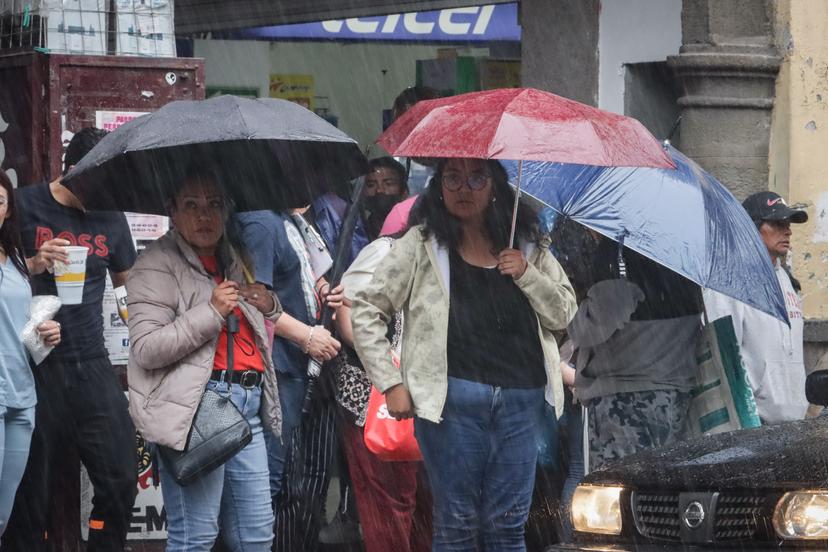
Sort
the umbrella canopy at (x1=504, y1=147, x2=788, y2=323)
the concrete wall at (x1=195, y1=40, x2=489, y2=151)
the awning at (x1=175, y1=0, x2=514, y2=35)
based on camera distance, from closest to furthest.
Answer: the umbrella canopy at (x1=504, y1=147, x2=788, y2=323), the awning at (x1=175, y1=0, x2=514, y2=35), the concrete wall at (x1=195, y1=40, x2=489, y2=151)

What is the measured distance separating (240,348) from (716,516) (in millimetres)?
1970

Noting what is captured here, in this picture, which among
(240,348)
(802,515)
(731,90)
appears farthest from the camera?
(731,90)

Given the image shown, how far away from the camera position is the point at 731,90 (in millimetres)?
9648

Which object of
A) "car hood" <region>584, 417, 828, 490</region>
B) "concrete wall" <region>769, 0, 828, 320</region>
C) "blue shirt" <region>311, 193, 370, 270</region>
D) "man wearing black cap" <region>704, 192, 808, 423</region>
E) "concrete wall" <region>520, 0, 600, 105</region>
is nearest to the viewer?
"car hood" <region>584, 417, 828, 490</region>

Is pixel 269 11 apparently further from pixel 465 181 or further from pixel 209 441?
pixel 209 441

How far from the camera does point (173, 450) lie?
5.61m

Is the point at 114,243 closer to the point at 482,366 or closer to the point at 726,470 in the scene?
the point at 482,366

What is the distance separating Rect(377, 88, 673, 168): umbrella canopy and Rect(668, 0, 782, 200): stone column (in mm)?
3704

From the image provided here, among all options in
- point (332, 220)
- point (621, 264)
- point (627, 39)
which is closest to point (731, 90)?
point (627, 39)

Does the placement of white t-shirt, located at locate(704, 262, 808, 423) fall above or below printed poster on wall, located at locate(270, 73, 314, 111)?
below

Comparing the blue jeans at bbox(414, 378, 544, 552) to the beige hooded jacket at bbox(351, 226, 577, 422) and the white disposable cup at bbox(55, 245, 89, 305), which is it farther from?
the white disposable cup at bbox(55, 245, 89, 305)

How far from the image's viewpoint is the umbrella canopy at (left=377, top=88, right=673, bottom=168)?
18.1ft

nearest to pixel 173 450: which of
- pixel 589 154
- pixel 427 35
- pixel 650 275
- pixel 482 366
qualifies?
pixel 482 366

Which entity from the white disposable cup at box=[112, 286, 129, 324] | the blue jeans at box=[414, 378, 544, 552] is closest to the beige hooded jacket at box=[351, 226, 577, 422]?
the blue jeans at box=[414, 378, 544, 552]
